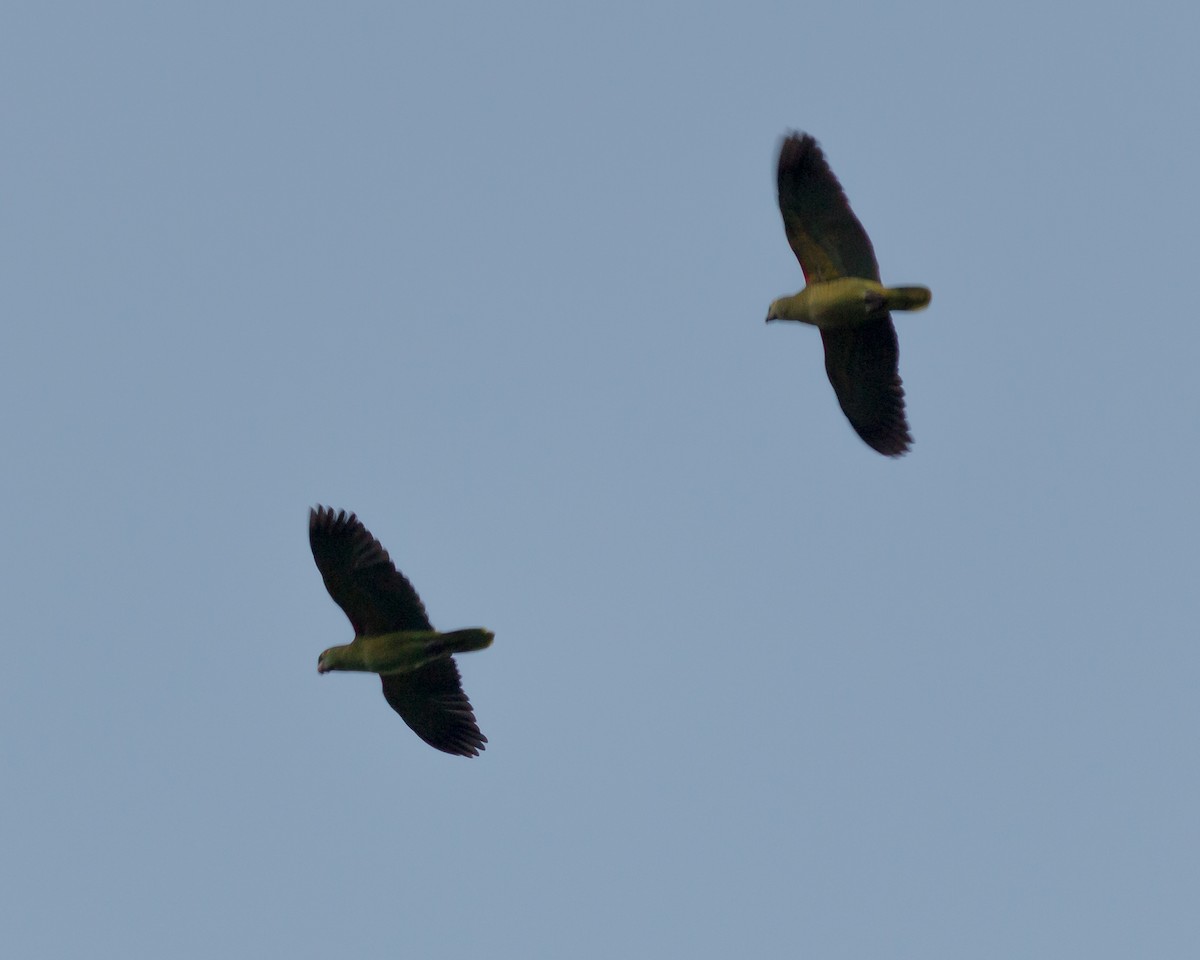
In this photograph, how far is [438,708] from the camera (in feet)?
78.5

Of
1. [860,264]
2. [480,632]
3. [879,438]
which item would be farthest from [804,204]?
[480,632]

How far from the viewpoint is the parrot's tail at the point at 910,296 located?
21797 mm

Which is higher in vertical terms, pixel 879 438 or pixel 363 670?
pixel 879 438

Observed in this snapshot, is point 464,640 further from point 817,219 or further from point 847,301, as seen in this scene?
point 817,219

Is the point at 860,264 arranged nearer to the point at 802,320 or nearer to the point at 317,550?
the point at 802,320

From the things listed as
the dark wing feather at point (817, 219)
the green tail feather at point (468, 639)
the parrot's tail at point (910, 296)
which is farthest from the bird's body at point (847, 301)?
the green tail feather at point (468, 639)

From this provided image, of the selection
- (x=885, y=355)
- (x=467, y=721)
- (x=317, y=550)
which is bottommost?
(x=467, y=721)

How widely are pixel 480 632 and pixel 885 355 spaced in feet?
18.1

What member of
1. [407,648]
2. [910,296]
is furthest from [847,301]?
[407,648]

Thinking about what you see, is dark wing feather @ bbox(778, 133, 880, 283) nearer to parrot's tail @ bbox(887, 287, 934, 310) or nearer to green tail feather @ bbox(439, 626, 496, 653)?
parrot's tail @ bbox(887, 287, 934, 310)

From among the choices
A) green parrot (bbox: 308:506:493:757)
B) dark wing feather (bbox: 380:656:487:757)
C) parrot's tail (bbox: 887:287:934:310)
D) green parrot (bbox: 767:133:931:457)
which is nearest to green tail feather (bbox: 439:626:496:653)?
green parrot (bbox: 308:506:493:757)

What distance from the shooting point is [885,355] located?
899 inches

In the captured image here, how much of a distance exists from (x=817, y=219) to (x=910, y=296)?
1305mm

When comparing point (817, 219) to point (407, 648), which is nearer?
point (817, 219)
